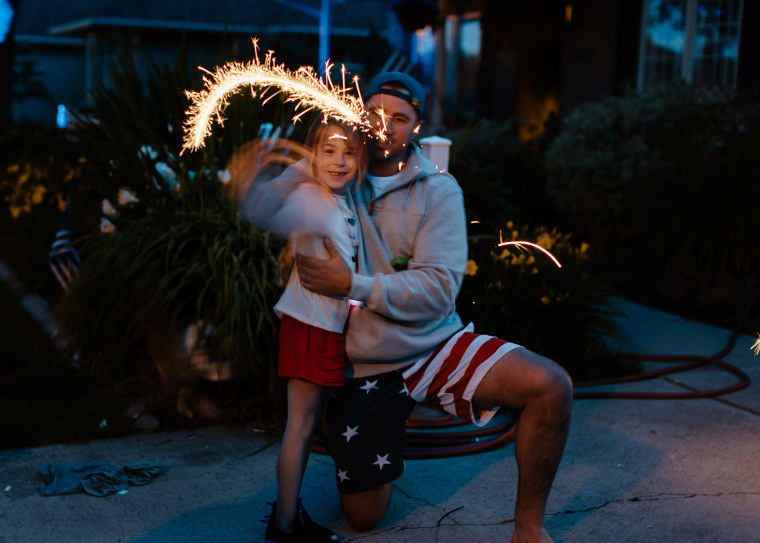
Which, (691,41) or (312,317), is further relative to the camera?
(691,41)

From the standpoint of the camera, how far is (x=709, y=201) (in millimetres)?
6879

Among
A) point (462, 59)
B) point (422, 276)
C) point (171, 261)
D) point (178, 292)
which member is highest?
point (462, 59)

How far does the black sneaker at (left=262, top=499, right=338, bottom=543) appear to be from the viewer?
2922 millimetres

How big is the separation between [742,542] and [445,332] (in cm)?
131

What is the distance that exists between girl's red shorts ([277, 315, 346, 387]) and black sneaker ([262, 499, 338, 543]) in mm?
459

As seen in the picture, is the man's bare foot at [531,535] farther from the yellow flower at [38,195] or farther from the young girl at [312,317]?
the yellow flower at [38,195]

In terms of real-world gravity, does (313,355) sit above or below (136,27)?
below

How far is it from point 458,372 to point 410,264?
41 centimetres

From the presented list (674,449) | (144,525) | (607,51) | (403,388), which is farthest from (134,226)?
(607,51)

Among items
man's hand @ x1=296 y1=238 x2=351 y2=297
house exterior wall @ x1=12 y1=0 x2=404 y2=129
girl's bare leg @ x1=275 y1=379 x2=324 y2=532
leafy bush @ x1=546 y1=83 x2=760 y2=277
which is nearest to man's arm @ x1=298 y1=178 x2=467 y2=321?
man's hand @ x1=296 y1=238 x2=351 y2=297

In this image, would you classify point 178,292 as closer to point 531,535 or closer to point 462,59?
point 531,535

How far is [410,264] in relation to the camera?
2936mm

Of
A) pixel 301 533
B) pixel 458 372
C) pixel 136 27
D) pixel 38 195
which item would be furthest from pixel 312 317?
pixel 136 27

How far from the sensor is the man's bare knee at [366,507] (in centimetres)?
312
